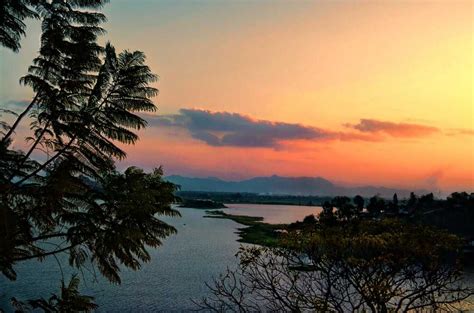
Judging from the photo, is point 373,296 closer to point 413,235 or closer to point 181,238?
point 413,235

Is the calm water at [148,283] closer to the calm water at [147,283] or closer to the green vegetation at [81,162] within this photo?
the calm water at [147,283]

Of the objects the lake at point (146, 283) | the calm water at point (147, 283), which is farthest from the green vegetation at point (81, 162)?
the calm water at point (147, 283)

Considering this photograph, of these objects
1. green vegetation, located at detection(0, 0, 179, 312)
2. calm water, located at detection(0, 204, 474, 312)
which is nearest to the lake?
calm water, located at detection(0, 204, 474, 312)

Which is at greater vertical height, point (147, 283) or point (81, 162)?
point (81, 162)

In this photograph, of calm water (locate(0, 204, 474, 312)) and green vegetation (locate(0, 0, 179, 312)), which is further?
Answer: calm water (locate(0, 204, 474, 312))

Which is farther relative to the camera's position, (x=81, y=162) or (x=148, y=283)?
(x=148, y=283)

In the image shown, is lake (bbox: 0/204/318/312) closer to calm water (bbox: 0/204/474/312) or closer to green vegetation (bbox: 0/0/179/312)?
calm water (bbox: 0/204/474/312)

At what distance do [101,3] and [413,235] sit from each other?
10718mm

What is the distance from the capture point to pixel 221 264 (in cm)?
4738

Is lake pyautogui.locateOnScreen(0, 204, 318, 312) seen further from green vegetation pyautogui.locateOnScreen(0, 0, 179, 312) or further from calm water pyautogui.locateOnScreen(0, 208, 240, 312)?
green vegetation pyautogui.locateOnScreen(0, 0, 179, 312)

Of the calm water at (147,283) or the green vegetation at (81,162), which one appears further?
the calm water at (147,283)

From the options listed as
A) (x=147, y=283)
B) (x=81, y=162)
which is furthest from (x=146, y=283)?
(x=81, y=162)

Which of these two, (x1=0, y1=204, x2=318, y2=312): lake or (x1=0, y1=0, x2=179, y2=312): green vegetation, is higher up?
(x1=0, y1=0, x2=179, y2=312): green vegetation

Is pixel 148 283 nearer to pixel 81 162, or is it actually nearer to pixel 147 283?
pixel 147 283
